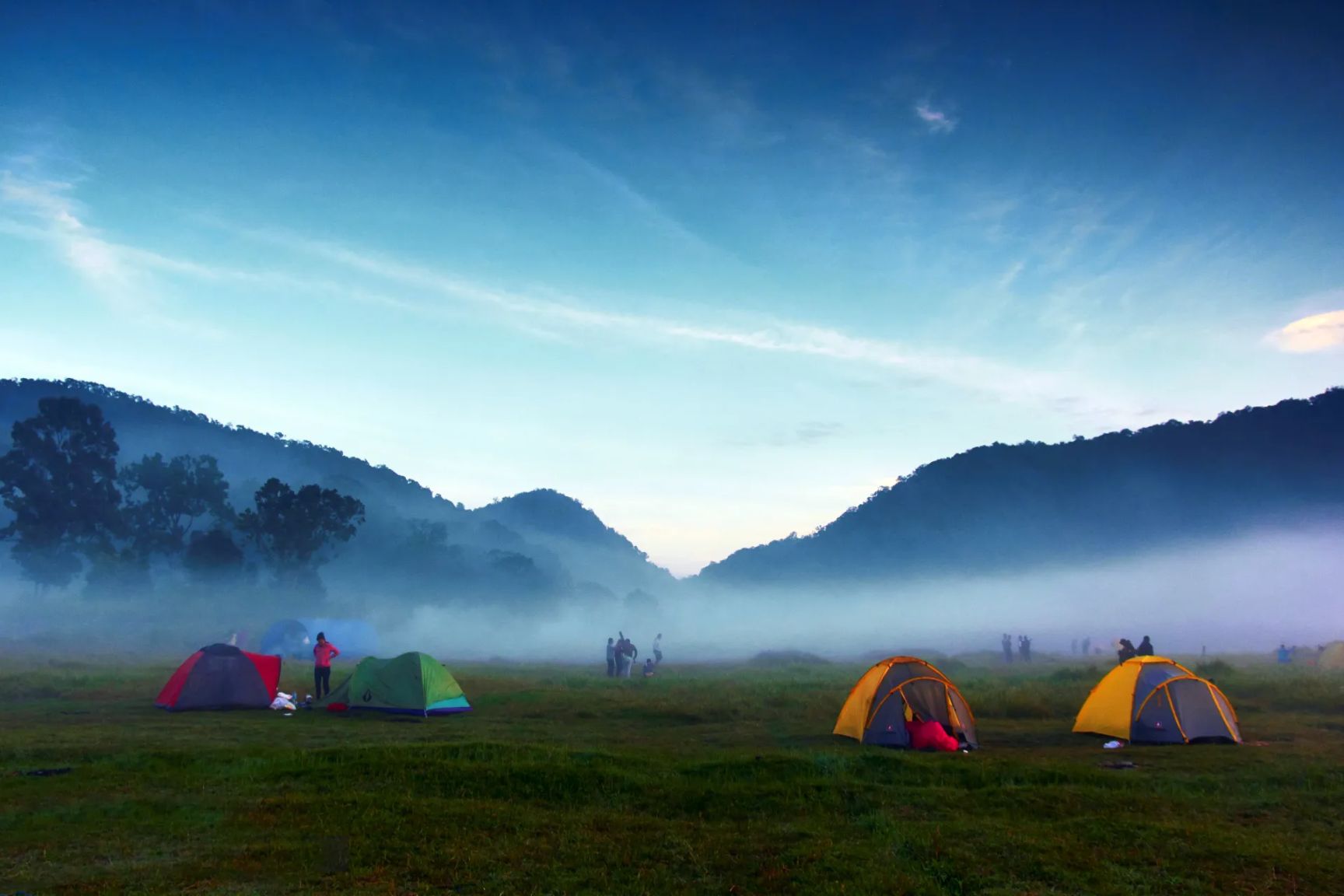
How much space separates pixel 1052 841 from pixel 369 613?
103m

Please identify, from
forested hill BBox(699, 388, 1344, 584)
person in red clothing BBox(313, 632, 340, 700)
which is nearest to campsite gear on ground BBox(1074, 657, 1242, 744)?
person in red clothing BBox(313, 632, 340, 700)

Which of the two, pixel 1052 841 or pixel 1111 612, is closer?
pixel 1052 841

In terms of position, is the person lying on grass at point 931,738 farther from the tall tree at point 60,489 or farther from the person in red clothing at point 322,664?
the tall tree at point 60,489

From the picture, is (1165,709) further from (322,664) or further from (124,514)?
(124,514)

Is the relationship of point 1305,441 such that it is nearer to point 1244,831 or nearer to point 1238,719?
point 1238,719

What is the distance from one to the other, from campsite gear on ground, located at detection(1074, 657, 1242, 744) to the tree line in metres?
78.7

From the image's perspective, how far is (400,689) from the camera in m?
24.1

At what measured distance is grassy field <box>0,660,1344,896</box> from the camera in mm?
9852

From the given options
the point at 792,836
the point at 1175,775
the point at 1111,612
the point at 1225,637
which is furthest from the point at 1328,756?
the point at 1111,612

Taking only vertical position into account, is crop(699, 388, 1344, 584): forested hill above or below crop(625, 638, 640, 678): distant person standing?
above

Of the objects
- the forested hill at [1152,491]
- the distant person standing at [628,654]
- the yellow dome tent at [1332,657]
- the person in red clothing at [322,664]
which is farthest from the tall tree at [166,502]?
the forested hill at [1152,491]

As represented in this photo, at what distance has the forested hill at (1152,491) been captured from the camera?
160 meters

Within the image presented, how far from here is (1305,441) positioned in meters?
162

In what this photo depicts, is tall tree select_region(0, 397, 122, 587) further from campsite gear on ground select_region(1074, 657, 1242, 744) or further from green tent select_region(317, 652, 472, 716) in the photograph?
campsite gear on ground select_region(1074, 657, 1242, 744)
